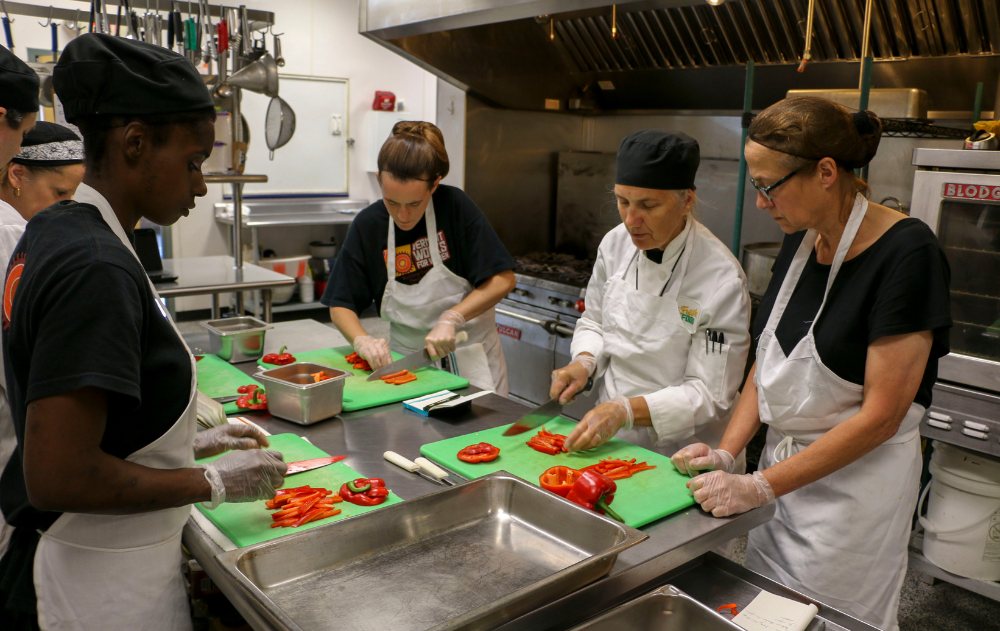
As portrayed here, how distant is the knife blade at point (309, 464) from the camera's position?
1.48 m

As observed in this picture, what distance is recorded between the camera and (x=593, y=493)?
131 centimetres

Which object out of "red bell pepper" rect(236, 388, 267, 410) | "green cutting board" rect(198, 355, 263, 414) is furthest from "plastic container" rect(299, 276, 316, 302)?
"red bell pepper" rect(236, 388, 267, 410)

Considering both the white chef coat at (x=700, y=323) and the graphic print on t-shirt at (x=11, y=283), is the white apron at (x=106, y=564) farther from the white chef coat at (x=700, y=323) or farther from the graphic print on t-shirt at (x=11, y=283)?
the white chef coat at (x=700, y=323)

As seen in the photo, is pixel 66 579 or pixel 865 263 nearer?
pixel 66 579

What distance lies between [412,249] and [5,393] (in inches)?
49.7

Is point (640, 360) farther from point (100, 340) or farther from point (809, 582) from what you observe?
point (100, 340)

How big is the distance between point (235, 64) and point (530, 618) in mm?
3252

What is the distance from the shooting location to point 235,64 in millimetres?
3469

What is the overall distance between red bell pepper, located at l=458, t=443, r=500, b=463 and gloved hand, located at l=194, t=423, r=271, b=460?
422mm

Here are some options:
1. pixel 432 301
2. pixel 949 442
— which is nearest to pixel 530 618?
pixel 432 301

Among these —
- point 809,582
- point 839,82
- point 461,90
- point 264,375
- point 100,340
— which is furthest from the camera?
point 461,90

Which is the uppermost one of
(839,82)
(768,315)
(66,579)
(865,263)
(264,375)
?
(839,82)

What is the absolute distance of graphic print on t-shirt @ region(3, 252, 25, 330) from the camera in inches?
40.5

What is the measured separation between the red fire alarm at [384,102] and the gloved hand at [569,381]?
229 inches
